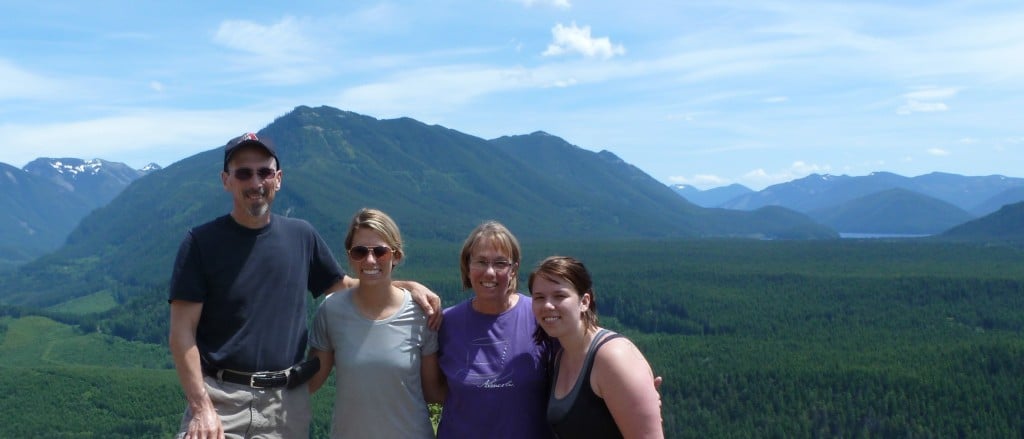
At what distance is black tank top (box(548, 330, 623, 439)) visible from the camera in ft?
25.7

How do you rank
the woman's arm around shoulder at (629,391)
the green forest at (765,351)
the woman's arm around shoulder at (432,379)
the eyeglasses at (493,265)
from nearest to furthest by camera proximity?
1. the woman's arm around shoulder at (629,391)
2. the eyeglasses at (493,265)
3. the woman's arm around shoulder at (432,379)
4. the green forest at (765,351)

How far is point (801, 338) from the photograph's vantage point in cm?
12750

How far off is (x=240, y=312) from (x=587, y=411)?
3.43 meters

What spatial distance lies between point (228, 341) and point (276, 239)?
1.08 metres

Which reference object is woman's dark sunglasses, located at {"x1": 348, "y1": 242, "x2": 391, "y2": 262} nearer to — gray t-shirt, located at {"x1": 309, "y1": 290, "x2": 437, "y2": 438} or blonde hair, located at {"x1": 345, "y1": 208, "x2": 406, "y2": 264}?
blonde hair, located at {"x1": 345, "y1": 208, "x2": 406, "y2": 264}

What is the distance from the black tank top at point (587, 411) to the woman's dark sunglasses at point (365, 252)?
230 centimetres

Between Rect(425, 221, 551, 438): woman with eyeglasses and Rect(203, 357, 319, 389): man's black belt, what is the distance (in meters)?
1.46

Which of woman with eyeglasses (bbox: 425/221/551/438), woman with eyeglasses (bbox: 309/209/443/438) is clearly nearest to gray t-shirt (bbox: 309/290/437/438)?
woman with eyeglasses (bbox: 309/209/443/438)

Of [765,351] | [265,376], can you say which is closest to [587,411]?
[265,376]

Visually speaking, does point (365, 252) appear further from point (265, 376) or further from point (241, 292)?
point (265, 376)

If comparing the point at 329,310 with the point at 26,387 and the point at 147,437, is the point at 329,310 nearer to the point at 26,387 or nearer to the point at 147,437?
the point at 147,437

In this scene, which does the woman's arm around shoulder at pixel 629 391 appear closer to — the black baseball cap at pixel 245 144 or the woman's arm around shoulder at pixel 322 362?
the woman's arm around shoulder at pixel 322 362

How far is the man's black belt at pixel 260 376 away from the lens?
856cm

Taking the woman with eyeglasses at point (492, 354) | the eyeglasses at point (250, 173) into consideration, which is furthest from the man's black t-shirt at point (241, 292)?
the woman with eyeglasses at point (492, 354)
